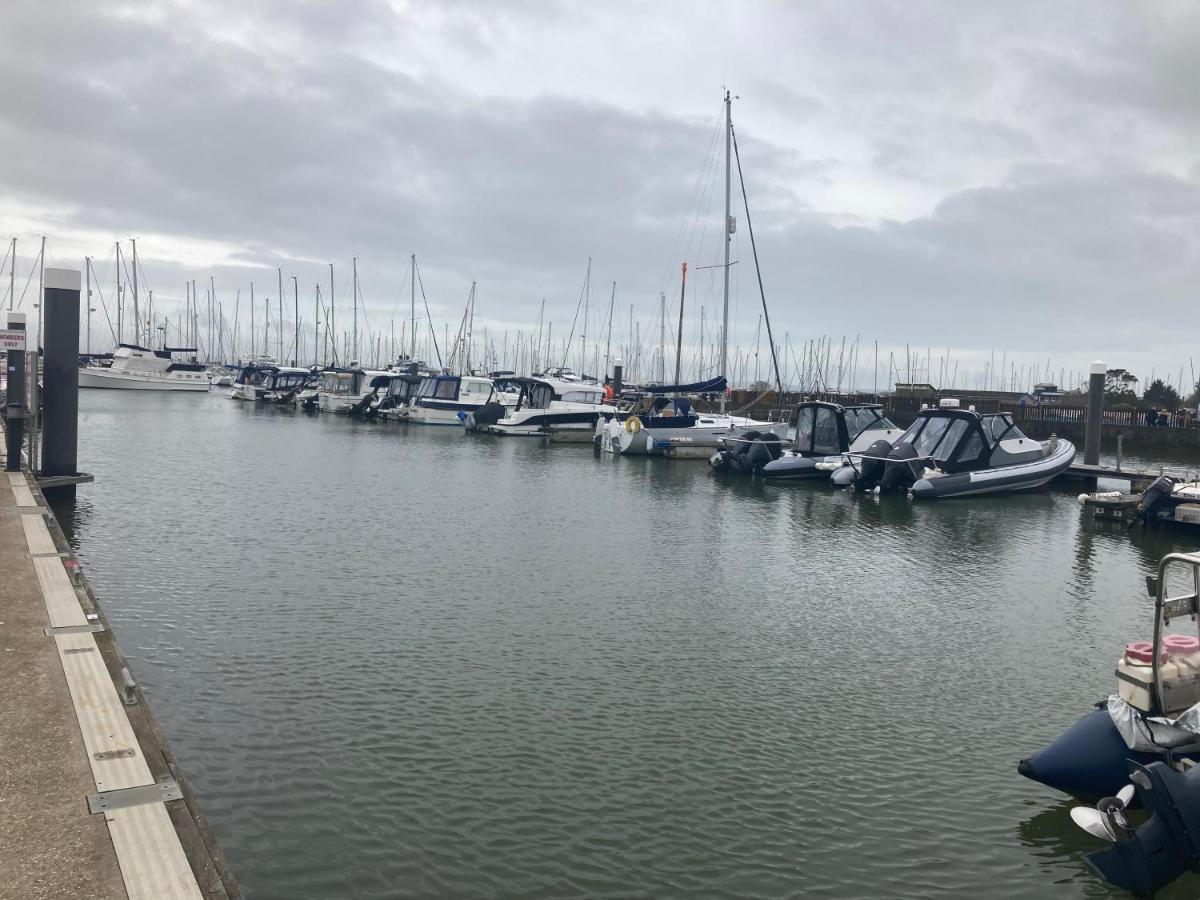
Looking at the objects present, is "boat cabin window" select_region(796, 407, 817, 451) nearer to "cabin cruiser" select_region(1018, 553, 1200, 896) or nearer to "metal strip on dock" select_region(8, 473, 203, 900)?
"cabin cruiser" select_region(1018, 553, 1200, 896)

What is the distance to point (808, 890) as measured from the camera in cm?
601

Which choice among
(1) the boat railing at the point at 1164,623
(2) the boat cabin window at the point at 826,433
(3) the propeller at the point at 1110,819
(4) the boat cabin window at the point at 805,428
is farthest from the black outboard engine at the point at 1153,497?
(3) the propeller at the point at 1110,819

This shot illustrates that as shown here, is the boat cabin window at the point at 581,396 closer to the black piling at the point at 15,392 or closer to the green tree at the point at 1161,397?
the black piling at the point at 15,392

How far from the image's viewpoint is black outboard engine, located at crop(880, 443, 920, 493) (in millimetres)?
27797

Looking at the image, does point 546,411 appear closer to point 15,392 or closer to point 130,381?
point 15,392

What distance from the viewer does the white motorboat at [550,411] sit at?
144 feet

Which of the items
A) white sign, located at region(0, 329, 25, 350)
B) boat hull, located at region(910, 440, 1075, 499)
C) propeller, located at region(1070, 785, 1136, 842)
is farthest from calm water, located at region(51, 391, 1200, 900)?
boat hull, located at region(910, 440, 1075, 499)

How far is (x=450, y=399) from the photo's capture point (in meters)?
52.8

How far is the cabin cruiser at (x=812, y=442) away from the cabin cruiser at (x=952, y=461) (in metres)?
2.27

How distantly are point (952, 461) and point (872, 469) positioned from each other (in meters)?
2.35

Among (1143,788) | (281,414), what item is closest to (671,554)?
(1143,788)

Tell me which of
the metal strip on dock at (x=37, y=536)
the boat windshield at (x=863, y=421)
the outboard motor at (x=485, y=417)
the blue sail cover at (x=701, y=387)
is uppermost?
the blue sail cover at (x=701, y=387)

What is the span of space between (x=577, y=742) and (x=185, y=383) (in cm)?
7783

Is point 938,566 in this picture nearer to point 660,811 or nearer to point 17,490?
point 660,811
